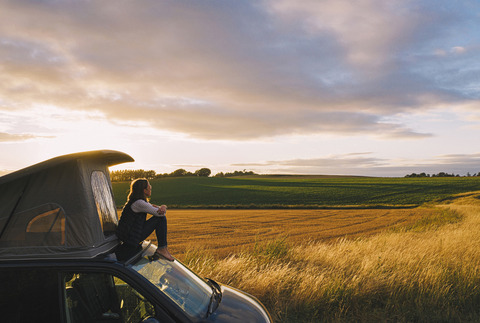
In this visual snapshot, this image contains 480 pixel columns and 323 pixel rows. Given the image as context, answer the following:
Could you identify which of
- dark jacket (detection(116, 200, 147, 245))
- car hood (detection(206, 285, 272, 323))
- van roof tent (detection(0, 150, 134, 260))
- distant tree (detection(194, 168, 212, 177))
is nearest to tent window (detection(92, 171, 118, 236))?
dark jacket (detection(116, 200, 147, 245))

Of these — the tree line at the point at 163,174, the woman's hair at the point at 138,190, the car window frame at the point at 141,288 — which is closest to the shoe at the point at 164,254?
the woman's hair at the point at 138,190

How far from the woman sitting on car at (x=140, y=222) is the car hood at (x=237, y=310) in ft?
2.34

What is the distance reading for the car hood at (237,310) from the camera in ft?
10.0

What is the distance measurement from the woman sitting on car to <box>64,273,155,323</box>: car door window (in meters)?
0.43

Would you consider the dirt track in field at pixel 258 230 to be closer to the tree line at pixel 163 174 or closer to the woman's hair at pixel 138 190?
the woman's hair at pixel 138 190

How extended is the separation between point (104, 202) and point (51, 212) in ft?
2.72

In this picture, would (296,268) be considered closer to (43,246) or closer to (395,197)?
(43,246)

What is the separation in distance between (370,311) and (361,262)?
1.95 metres

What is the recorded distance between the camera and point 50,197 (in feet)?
10.4

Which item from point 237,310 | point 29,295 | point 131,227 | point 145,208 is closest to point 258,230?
point 145,208

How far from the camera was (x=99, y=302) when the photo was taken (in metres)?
3.28

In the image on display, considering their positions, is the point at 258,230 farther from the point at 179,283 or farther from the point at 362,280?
the point at 179,283

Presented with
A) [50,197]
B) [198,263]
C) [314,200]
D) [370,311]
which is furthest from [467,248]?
[314,200]

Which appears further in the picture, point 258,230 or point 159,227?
point 258,230
